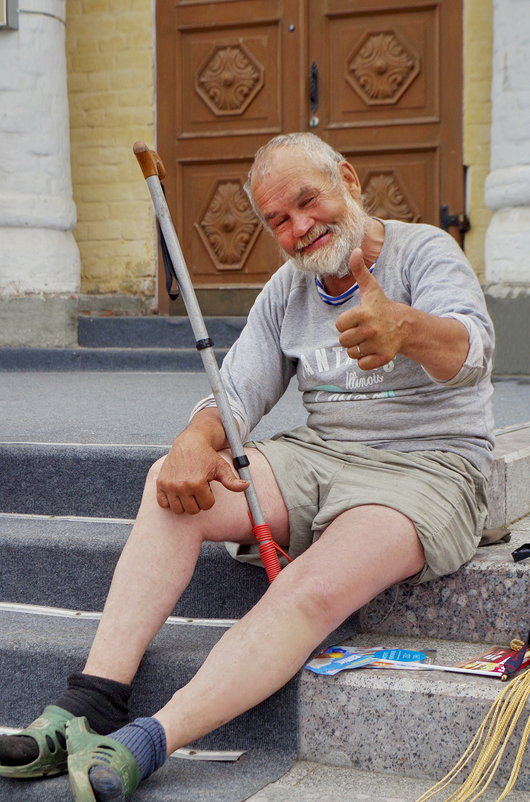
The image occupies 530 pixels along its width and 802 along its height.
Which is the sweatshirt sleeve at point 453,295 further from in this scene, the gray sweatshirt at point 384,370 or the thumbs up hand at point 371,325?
the thumbs up hand at point 371,325

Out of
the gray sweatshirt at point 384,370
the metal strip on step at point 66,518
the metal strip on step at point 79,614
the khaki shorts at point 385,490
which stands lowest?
the metal strip on step at point 79,614

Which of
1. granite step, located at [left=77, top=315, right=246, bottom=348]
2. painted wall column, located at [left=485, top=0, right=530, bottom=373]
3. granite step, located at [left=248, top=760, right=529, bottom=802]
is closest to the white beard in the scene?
granite step, located at [left=248, top=760, right=529, bottom=802]

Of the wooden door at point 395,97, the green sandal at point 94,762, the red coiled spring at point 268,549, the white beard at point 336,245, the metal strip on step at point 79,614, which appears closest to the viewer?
the green sandal at point 94,762

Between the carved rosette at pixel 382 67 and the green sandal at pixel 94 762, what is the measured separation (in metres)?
4.87

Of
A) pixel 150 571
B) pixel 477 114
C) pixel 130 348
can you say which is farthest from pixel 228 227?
pixel 150 571

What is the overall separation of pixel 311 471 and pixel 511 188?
3.50 m

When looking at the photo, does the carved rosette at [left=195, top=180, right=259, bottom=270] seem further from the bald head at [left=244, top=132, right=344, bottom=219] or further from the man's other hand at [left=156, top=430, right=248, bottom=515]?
the man's other hand at [left=156, top=430, right=248, bottom=515]

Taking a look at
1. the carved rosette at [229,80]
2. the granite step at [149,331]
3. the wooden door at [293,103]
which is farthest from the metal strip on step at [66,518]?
the carved rosette at [229,80]

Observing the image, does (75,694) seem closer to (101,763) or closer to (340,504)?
(101,763)

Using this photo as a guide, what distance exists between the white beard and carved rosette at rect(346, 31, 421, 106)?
394cm

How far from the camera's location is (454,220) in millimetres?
6137

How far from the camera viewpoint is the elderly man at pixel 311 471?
6.45ft

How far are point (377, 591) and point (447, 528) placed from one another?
0.64 feet

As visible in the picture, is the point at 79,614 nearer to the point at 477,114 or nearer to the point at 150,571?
the point at 150,571
